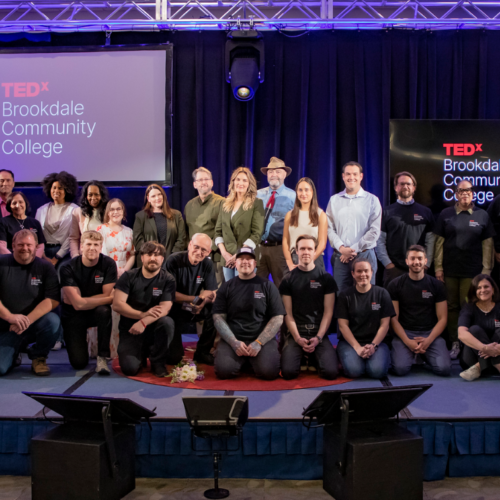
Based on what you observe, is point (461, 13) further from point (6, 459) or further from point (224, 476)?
point (6, 459)

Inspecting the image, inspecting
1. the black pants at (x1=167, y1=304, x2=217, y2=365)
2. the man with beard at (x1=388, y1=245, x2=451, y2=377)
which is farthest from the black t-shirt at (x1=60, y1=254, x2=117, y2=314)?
the man with beard at (x1=388, y1=245, x2=451, y2=377)

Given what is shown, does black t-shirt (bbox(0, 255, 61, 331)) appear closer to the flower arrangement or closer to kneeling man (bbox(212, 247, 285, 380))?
the flower arrangement

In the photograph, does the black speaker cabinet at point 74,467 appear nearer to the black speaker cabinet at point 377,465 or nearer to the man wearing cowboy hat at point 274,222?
the black speaker cabinet at point 377,465

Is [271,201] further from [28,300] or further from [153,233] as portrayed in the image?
[28,300]

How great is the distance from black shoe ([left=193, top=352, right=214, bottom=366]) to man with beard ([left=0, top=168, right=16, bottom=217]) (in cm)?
221

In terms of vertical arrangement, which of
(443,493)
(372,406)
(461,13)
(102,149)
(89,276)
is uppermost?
(461,13)

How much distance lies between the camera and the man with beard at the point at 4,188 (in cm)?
478

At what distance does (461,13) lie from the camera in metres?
5.77

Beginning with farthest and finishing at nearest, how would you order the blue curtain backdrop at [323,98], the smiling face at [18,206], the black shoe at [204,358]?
the blue curtain backdrop at [323,98] → the smiling face at [18,206] → the black shoe at [204,358]

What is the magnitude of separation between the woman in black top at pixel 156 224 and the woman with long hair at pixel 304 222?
100 cm

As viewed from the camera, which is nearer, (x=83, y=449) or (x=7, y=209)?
(x=83, y=449)

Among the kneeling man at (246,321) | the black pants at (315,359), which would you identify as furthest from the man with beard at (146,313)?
the black pants at (315,359)

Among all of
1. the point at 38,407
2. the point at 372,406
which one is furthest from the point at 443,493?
the point at 38,407

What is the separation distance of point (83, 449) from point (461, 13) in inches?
228
